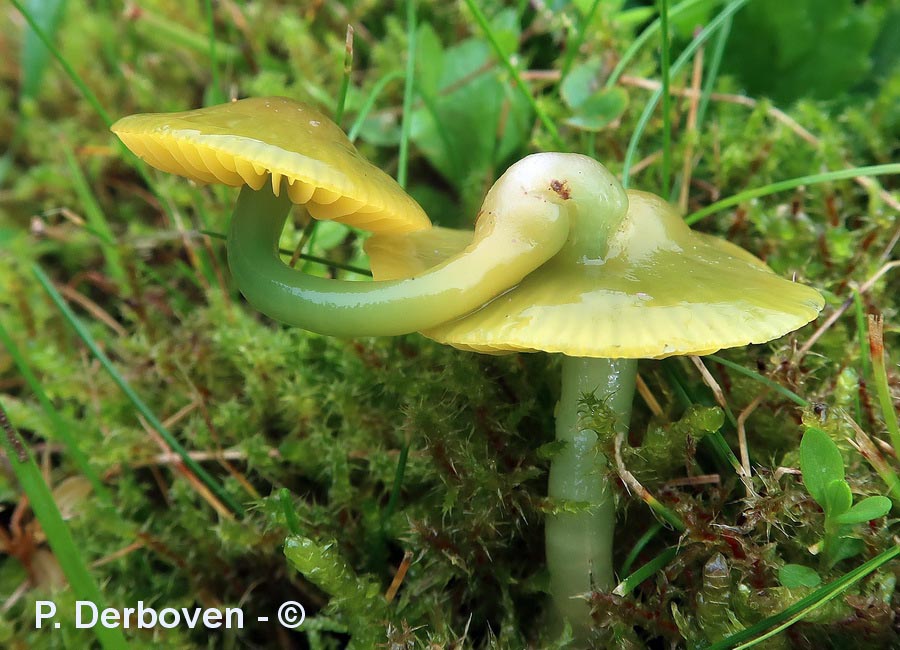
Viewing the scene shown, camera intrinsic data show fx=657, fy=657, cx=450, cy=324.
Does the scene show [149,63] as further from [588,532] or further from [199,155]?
[588,532]

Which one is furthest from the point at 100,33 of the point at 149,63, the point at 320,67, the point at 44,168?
the point at 320,67

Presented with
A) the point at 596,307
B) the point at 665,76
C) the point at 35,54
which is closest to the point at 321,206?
the point at 596,307

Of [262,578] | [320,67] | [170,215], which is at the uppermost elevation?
[320,67]

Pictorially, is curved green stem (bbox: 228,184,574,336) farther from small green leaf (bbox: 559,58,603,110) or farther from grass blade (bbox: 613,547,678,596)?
small green leaf (bbox: 559,58,603,110)

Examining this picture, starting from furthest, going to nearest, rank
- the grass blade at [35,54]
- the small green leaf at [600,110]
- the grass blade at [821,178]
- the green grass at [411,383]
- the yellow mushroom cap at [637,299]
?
the grass blade at [35,54], the small green leaf at [600,110], the grass blade at [821,178], the green grass at [411,383], the yellow mushroom cap at [637,299]

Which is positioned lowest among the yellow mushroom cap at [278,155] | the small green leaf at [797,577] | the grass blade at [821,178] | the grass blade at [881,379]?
the small green leaf at [797,577]

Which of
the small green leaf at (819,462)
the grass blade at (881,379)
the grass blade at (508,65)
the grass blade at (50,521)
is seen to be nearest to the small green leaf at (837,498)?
the small green leaf at (819,462)

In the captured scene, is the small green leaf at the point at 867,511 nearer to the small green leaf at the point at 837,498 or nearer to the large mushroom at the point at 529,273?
the small green leaf at the point at 837,498
